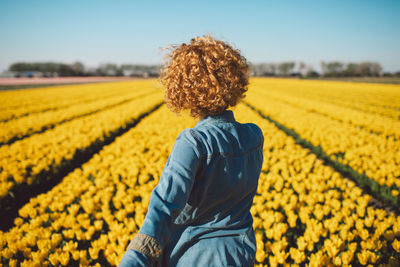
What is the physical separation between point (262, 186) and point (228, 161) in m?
2.84

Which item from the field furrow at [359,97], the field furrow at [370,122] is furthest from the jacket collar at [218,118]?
the field furrow at [370,122]

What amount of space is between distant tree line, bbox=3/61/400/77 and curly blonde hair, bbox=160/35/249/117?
76708mm

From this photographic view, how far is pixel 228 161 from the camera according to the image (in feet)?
3.50

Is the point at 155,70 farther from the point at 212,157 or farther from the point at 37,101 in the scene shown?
the point at 212,157

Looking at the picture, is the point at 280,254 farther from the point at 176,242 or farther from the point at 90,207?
the point at 90,207

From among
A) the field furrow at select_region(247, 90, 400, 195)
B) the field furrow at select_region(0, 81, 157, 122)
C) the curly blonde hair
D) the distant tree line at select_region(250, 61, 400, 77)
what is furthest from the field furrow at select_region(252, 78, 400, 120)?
the distant tree line at select_region(250, 61, 400, 77)

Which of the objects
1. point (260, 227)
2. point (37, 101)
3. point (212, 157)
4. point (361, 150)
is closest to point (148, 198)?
point (260, 227)

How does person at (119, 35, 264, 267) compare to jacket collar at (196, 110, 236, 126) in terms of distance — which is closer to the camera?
person at (119, 35, 264, 267)

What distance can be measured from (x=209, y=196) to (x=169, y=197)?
9.7 inches

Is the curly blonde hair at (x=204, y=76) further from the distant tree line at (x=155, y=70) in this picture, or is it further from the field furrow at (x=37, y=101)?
the distant tree line at (x=155, y=70)

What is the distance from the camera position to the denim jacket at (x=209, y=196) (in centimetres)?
88

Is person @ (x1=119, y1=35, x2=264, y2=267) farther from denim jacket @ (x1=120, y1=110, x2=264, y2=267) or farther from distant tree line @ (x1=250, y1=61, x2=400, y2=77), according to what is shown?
distant tree line @ (x1=250, y1=61, x2=400, y2=77)

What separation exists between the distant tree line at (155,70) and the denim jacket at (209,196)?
7686 centimetres

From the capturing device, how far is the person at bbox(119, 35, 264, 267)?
101cm
